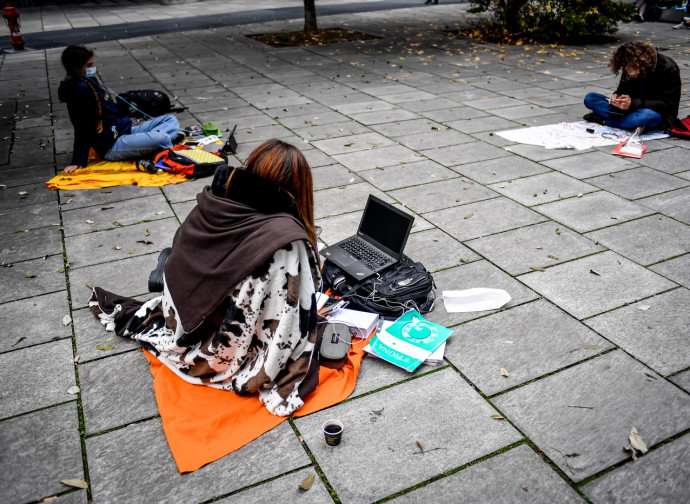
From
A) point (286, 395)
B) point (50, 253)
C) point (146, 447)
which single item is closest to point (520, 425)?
point (286, 395)

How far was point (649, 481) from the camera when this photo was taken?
8.14 feet

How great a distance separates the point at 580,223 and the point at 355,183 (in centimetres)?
220

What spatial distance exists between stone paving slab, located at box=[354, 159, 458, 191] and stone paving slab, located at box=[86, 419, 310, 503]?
337 centimetres

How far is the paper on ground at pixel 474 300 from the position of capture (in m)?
3.76

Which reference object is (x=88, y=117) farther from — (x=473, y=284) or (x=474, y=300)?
(x=474, y=300)

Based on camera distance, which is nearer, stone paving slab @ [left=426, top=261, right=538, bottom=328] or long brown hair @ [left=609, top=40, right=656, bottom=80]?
stone paving slab @ [left=426, top=261, right=538, bottom=328]

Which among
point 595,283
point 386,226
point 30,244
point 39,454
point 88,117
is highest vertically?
point 88,117

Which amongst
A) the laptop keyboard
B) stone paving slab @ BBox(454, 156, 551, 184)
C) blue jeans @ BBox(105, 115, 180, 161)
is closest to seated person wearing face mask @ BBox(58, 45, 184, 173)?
blue jeans @ BBox(105, 115, 180, 161)

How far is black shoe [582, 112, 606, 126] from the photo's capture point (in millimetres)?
7223

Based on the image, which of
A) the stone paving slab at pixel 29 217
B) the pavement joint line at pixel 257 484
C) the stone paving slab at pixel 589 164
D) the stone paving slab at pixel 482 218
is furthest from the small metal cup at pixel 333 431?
the stone paving slab at pixel 589 164

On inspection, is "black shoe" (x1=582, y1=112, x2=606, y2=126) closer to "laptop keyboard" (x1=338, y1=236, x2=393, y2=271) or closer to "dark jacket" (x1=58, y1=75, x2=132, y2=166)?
"laptop keyboard" (x1=338, y1=236, x2=393, y2=271)

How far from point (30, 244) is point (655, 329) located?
15.9 ft

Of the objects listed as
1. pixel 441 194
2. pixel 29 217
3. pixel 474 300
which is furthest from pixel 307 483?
pixel 29 217

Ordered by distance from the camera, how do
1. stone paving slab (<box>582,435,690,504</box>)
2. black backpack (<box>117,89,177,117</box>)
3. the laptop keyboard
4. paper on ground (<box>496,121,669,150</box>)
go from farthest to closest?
black backpack (<box>117,89,177,117</box>) → paper on ground (<box>496,121,669,150</box>) → the laptop keyboard → stone paving slab (<box>582,435,690,504</box>)
